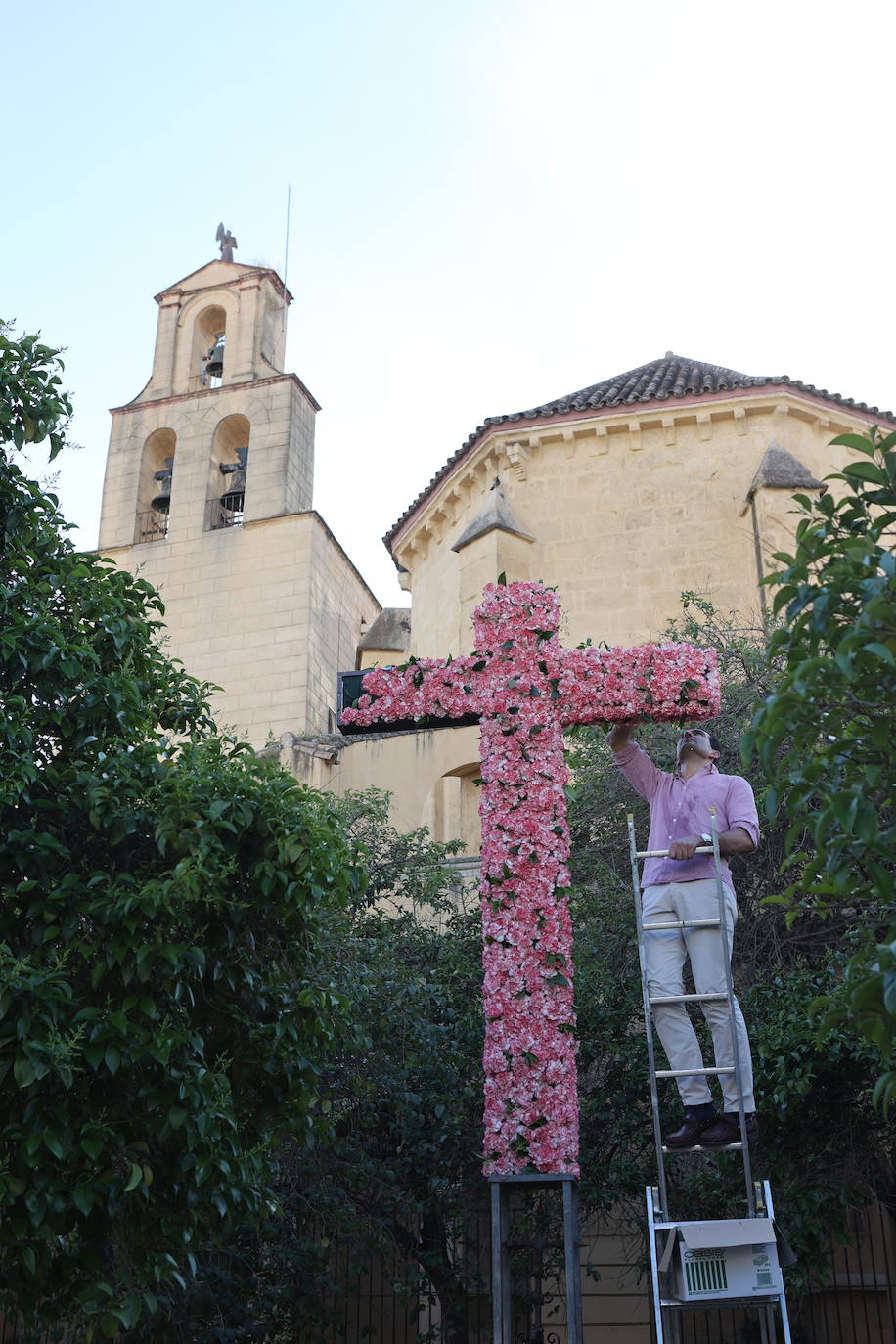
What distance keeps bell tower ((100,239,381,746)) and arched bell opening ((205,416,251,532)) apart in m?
0.03

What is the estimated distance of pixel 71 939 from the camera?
598 centimetres

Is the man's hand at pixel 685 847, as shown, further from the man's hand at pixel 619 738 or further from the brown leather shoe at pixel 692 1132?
the brown leather shoe at pixel 692 1132

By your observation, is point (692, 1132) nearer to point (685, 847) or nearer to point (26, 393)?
point (685, 847)

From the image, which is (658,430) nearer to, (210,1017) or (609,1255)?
(609,1255)

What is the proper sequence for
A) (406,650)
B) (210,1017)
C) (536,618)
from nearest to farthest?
(210,1017) < (536,618) < (406,650)

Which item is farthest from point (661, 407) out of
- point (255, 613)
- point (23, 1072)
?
point (23, 1072)

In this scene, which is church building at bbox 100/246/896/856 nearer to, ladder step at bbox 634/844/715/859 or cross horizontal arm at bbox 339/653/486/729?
cross horizontal arm at bbox 339/653/486/729

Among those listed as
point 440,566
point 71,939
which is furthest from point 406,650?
point 71,939

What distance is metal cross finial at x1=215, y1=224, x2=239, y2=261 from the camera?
97.6 ft

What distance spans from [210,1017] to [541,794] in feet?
6.71

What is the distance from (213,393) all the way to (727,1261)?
78.4ft

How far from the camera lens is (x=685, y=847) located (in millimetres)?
6578

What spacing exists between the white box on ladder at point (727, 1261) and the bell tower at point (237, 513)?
61.4 ft

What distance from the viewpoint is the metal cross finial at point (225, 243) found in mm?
29753
